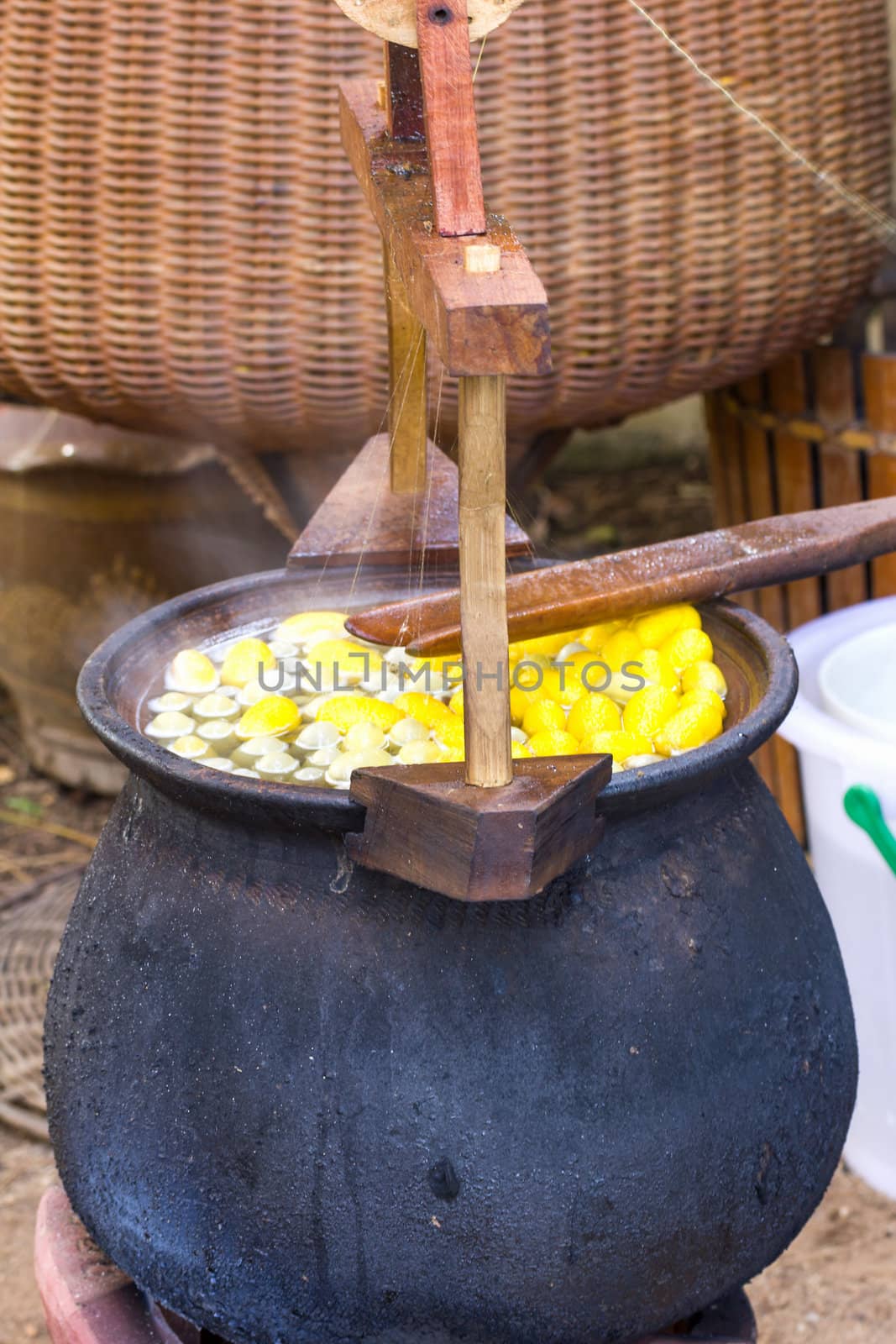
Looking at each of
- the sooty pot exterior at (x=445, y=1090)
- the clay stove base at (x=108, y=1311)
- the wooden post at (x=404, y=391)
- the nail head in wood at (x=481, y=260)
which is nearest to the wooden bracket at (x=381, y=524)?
the wooden post at (x=404, y=391)

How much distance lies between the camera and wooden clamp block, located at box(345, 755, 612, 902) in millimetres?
981

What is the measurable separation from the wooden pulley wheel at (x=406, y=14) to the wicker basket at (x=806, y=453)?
1.57 metres

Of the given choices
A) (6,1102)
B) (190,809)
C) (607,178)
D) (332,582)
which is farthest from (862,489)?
(6,1102)

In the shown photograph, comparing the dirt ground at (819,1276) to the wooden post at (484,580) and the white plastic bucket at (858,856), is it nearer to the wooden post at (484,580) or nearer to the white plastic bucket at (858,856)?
the white plastic bucket at (858,856)

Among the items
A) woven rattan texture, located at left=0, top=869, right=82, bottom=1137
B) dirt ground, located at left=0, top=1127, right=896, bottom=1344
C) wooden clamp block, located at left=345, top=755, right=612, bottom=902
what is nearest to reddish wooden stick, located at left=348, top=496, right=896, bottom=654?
wooden clamp block, located at left=345, top=755, right=612, bottom=902

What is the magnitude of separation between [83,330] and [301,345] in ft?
1.12

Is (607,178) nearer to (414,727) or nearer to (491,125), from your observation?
(491,125)

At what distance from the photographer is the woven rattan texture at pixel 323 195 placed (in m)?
1.99

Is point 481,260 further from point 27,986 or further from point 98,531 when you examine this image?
point 98,531

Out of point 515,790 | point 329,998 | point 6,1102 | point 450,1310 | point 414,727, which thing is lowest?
point 6,1102

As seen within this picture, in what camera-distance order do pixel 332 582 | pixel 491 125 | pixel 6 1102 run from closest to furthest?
pixel 332 582 < pixel 491 125 < pixel 6 1102

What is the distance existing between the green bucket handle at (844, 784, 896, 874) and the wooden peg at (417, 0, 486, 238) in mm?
1147

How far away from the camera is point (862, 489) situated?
2.51 m

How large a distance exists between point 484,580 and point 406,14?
1.31 ft
